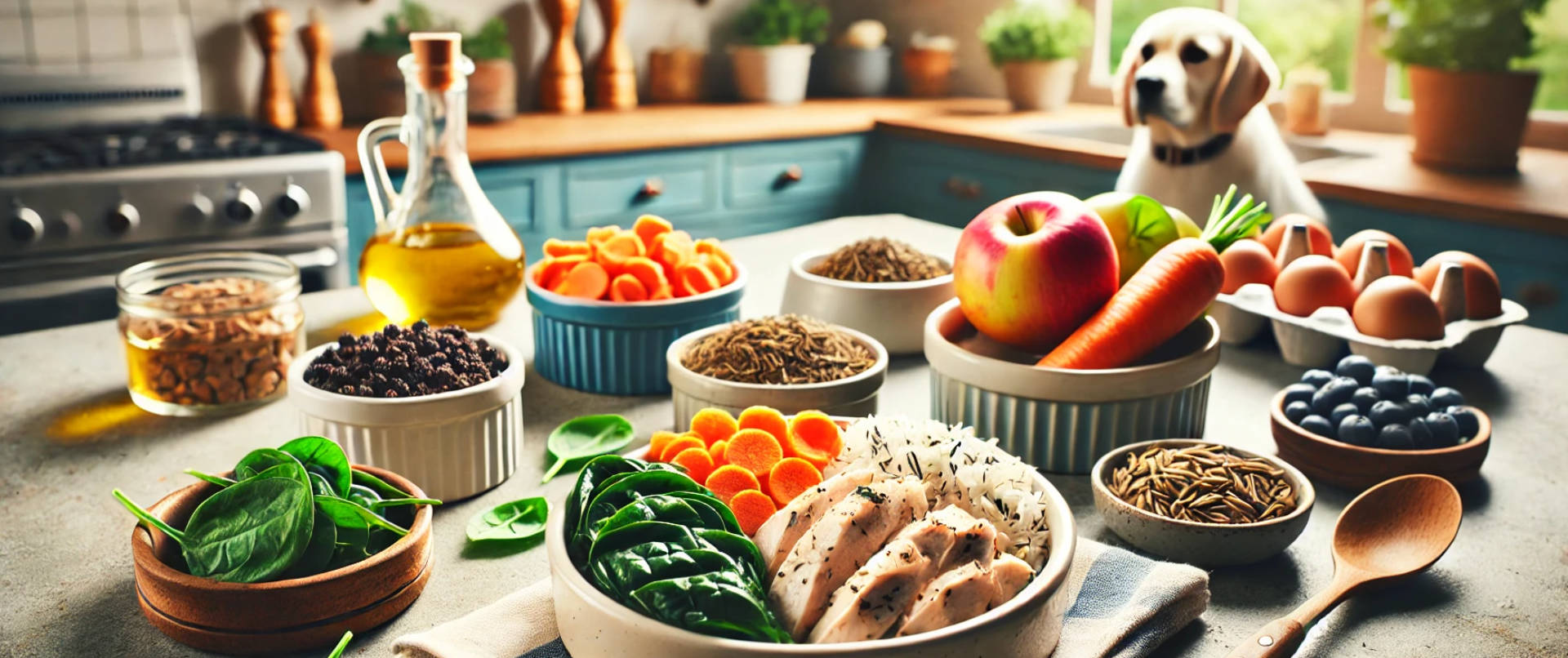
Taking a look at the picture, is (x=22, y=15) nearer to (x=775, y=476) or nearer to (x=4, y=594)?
(x=4, y=594)

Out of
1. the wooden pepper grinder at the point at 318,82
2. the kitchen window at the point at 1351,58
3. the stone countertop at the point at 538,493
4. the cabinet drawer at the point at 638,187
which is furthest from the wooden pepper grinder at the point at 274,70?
the kitchen window at the point at 1351,58

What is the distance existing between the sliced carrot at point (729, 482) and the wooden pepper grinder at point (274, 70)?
255cm

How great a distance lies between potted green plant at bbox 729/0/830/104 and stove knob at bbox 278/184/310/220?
171 cm

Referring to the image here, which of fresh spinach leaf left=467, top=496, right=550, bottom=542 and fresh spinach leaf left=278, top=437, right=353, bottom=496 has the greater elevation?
fresh spinach leaf left=278, top=437, right=353, bottom=496

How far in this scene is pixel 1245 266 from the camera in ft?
4.40

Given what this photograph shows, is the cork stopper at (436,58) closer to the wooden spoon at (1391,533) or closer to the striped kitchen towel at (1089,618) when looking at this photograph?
the striped kitchen towel at (1089,618)

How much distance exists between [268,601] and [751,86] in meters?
3.21

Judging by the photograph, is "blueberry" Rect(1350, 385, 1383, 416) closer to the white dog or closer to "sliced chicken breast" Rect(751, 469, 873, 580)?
"sliced chicken breast" Rect(751, 469, 873, 580)

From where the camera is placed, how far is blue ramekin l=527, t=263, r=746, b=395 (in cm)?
115

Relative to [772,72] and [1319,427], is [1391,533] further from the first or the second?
[772,72]

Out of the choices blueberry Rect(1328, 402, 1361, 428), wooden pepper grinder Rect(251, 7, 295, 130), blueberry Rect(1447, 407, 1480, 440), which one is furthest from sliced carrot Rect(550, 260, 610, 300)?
wooden pepper grinder Rect(251, 7, 295, 130)

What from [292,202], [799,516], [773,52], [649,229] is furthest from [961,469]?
[773,52]

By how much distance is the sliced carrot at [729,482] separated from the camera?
786mm

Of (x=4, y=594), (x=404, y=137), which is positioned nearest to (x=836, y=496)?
(x=4, y=594)
